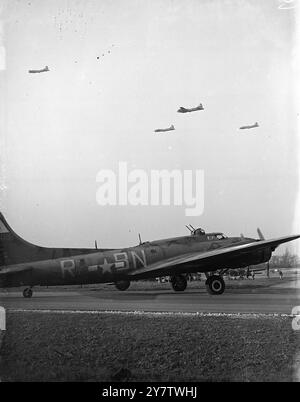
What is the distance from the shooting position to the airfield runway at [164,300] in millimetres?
15430

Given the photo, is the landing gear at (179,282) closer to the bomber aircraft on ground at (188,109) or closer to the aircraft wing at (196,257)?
the aircraft wing at (196,257)

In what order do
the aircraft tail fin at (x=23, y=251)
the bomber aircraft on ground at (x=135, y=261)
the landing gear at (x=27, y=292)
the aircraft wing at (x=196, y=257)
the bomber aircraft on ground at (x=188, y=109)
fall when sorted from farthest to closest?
the aircraft wing at (x=196, y=257) → the bomber aircraft on ground at (x=135, y=261) → the landing gear at (x=27, y=292) → the aircraft tail fin at (x=23, y=251) → the bomber aircraft on ground at (x=188, y=109)

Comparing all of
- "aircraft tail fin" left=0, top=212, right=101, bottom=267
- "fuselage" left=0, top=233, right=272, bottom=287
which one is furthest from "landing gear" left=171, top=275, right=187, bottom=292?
"aircraft tail fin" left=0, top=212, right=101, bottom=267

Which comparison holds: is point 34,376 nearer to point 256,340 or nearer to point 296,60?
point 256,340

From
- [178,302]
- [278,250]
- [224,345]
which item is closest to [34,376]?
[224,345]

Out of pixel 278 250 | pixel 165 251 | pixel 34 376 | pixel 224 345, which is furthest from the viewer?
pixel 165 251

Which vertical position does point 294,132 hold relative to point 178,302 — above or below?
above

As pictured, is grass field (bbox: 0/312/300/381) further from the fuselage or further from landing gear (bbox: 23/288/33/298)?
the fuselage

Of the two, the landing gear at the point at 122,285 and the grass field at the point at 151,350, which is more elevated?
the landing gear at the point at 122,285

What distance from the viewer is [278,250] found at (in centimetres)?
1955

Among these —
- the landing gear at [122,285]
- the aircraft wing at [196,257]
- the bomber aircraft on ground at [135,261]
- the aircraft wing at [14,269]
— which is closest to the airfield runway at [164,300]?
the landing gear at [122,285]

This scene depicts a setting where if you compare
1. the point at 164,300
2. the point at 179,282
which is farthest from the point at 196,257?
the point at 164,300

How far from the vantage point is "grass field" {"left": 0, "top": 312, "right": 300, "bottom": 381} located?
468 inches
